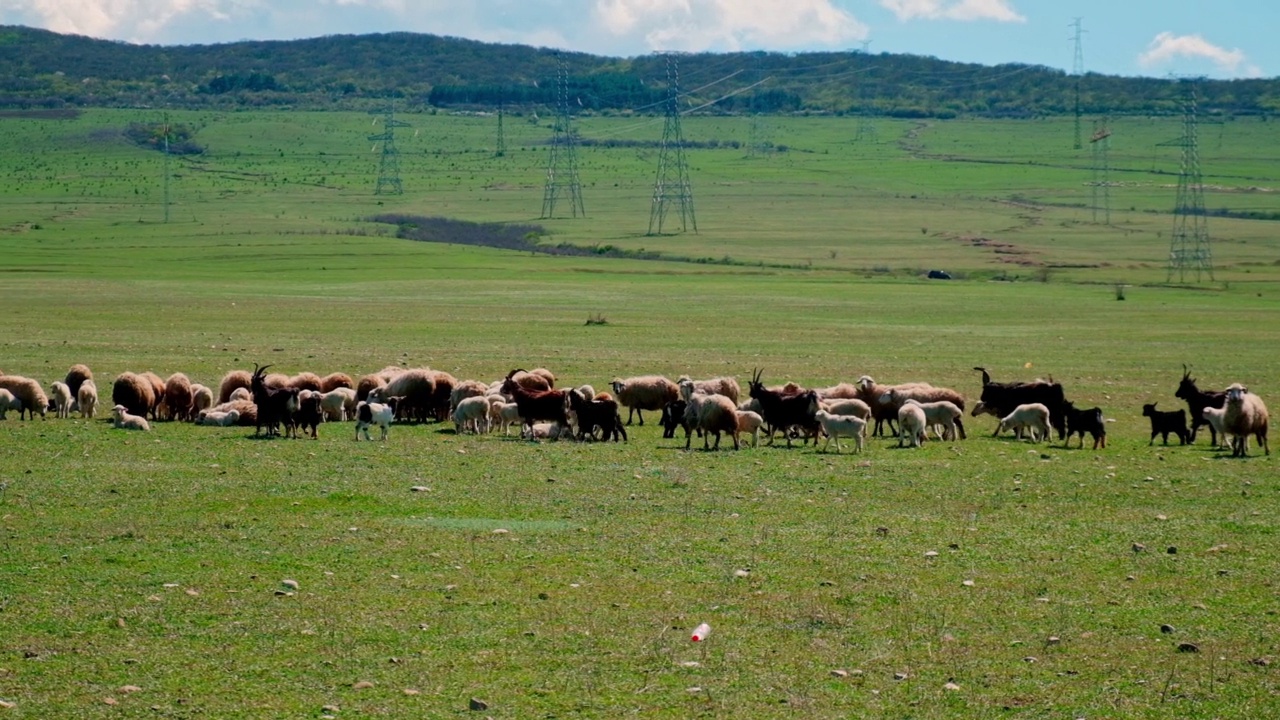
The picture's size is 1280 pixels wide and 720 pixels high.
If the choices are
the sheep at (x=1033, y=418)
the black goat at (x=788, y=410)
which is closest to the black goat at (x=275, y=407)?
the black goat at (x=788, y=410)

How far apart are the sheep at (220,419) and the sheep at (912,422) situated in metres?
10.5

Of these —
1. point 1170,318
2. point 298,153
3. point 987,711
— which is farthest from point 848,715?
point 298,153

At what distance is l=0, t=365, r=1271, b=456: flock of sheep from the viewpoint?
2177cm

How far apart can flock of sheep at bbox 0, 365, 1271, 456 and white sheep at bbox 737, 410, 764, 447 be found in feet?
0.07

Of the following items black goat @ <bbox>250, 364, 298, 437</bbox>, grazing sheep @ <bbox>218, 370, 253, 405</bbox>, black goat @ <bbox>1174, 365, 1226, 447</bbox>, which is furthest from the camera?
grazing sheep @ <bbox>218, 370, 253, 405</bbox>

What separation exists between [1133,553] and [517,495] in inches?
261

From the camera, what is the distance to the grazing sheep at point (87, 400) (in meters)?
24.2

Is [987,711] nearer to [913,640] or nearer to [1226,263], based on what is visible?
[913,640]

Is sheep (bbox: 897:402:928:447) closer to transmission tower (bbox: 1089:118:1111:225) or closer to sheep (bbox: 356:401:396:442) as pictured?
sheep (bbox: 356:401:396:442)

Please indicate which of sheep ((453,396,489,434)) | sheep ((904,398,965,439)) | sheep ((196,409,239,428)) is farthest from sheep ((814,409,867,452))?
sheep ((196,409,239,428))

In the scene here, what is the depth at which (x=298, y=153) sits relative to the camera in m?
190

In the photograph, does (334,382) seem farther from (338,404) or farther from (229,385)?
(338,404)

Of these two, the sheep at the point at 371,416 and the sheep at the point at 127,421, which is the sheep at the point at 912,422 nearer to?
the sheep at the point at 371,416

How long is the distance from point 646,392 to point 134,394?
8689 mm
